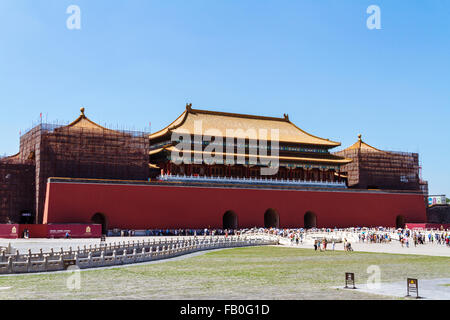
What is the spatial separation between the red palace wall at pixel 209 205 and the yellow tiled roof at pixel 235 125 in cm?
696

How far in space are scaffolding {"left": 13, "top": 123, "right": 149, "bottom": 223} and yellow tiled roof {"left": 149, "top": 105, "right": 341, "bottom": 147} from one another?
5.05m

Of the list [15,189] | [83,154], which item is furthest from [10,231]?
[83,154]

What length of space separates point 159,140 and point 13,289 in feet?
131

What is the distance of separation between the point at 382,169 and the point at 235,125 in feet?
59.6

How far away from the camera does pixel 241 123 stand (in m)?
56.7

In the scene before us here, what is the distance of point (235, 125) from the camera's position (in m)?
55.8

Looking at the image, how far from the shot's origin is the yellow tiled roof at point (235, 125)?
5239cm

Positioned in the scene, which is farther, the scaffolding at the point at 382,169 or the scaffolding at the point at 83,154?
the scaffolding at the point at 382,169

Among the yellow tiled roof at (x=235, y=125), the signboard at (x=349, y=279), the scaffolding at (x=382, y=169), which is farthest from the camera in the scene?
the scaffolding at (x=382, y=169)

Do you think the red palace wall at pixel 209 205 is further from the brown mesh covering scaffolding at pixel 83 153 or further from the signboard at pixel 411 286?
the signboard at pixel 411 286

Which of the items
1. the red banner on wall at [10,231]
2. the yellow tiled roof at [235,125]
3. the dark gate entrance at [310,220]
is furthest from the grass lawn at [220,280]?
the yellow tiled roof at [235,125]

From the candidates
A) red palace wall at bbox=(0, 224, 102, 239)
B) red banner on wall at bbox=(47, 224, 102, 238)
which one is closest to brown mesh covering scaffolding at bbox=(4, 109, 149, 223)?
red palace wall at bbox=(0, 224, 102, 239)
